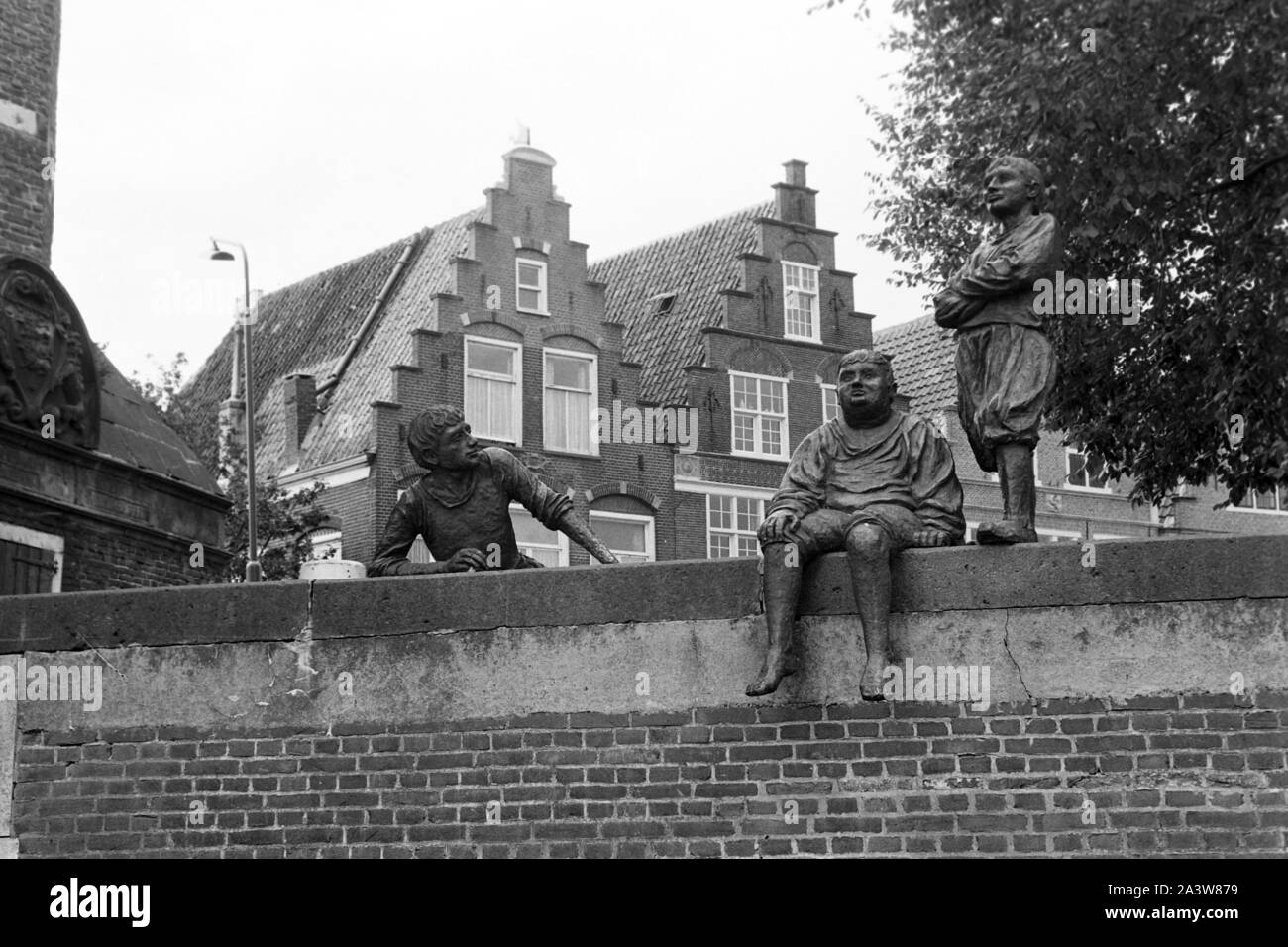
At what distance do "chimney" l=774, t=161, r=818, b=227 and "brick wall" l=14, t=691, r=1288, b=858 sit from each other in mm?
29317

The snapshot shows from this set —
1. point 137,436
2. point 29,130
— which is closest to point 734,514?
point 137,436

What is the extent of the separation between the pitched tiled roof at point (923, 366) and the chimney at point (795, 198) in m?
2.99

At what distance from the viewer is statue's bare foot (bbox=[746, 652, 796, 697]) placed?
31.0 feet

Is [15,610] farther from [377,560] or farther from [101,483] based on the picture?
Result: [101,483]

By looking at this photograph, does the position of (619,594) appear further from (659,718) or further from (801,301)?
(801,301)

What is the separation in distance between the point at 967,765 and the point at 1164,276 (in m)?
10.1

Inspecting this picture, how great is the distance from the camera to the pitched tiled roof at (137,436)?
59.7ft

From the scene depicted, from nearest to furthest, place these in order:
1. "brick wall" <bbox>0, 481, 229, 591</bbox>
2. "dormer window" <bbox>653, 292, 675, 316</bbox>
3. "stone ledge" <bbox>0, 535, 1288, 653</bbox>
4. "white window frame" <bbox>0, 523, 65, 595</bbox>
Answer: "stone ledge" <bbox>0, 535, 1288, 653</bbox> < "white window frame" <bbox>0, 523, 65, 595</bbox> < "brick wall" <bbox>0, 481, 229, 591</bbox> < "dormer window" <bbox>653, 292, 675, 316</bbox>

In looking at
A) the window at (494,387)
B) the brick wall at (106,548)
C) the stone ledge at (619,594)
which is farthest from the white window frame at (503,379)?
the stone ledge at (619,594)

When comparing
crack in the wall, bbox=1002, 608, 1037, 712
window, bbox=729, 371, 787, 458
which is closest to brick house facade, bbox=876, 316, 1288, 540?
window, bbox=729, 371, 787, 458

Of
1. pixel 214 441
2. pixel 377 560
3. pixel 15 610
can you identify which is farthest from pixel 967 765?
pixel 214 441

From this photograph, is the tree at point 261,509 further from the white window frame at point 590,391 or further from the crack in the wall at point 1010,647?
the crack in the wall at point 1010,647

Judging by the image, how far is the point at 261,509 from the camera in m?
31.3

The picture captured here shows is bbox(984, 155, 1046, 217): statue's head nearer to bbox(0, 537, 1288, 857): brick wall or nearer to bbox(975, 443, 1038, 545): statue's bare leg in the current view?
bbox(975, 443, 1038, 545): statue's bare leg
